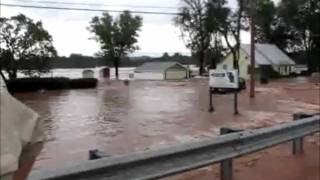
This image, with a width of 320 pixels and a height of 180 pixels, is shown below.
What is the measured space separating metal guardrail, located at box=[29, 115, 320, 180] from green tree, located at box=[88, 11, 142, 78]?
72.4m

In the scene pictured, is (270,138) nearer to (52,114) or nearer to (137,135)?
(137,135)

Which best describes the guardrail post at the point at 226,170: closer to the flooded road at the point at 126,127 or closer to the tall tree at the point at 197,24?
the flooded road at the point at 126,127

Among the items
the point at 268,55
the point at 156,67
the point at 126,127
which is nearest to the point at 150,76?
the point at 156,67

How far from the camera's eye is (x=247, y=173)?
7887mm

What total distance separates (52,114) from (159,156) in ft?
64.1

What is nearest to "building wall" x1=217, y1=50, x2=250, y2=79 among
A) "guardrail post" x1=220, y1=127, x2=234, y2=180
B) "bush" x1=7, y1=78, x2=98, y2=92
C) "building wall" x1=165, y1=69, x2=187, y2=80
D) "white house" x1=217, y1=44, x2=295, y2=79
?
"white house" x1=217, y1=44, x2=295, y2=79

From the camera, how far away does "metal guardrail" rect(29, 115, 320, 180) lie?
371 cm

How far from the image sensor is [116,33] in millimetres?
79312

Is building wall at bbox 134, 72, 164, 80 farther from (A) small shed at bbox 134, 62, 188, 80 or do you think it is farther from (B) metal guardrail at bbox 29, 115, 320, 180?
(B) metal guardrail at bbox 29, 115, 320, 180

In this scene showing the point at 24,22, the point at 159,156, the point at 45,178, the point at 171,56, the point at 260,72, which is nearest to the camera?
the point at 45,178

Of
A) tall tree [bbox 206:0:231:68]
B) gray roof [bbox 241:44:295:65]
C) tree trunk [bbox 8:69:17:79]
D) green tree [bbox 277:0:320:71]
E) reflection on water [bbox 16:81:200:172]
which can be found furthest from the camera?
green tree [bbox 277:0:320:71]

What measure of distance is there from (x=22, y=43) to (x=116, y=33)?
33169 millimetres

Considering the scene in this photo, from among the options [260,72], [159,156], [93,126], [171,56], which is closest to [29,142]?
[159,156]

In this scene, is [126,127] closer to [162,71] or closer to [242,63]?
[162,71]
